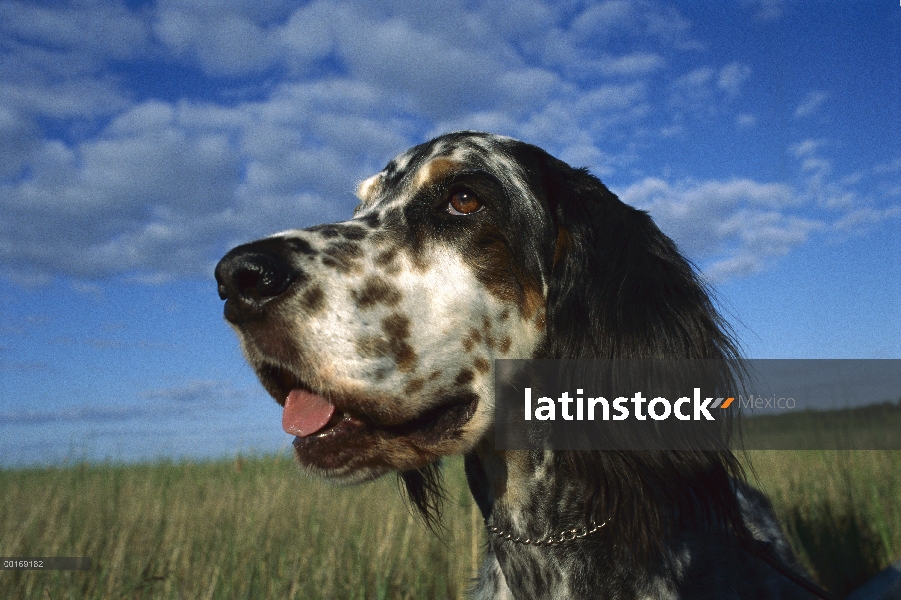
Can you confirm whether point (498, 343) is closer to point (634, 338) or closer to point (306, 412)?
point (634, 338)

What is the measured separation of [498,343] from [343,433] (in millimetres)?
642

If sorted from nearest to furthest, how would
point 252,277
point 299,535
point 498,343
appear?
point 252,277 < point 498,343 < point 299,535

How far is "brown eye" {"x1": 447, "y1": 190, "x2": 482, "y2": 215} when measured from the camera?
2578 mm

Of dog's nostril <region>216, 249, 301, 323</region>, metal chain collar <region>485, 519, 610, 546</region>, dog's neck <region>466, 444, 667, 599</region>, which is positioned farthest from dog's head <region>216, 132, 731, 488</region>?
metal chain collar <region>485, 519, 610, 546</region>

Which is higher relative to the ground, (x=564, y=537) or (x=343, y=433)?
(x=343, y=433)

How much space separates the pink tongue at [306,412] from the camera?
87.5 inches

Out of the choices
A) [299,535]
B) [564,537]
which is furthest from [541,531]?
[299,535]

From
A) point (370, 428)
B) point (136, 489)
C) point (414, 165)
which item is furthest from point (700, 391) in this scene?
point (136, 489)

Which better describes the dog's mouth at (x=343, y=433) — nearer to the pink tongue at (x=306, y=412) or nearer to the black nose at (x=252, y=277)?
the pink tongue at (x=306, y=412)

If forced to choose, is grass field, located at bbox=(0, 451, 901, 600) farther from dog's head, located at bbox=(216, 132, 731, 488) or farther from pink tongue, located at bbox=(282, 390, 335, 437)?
dog's head, located at bbox=(216, 132, 731, 488)

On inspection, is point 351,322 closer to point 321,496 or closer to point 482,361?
point 482,361

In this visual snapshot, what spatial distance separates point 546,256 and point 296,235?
40.2 inches

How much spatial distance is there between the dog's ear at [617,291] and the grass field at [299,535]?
1380 mm

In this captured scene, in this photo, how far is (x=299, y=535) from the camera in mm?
4570
